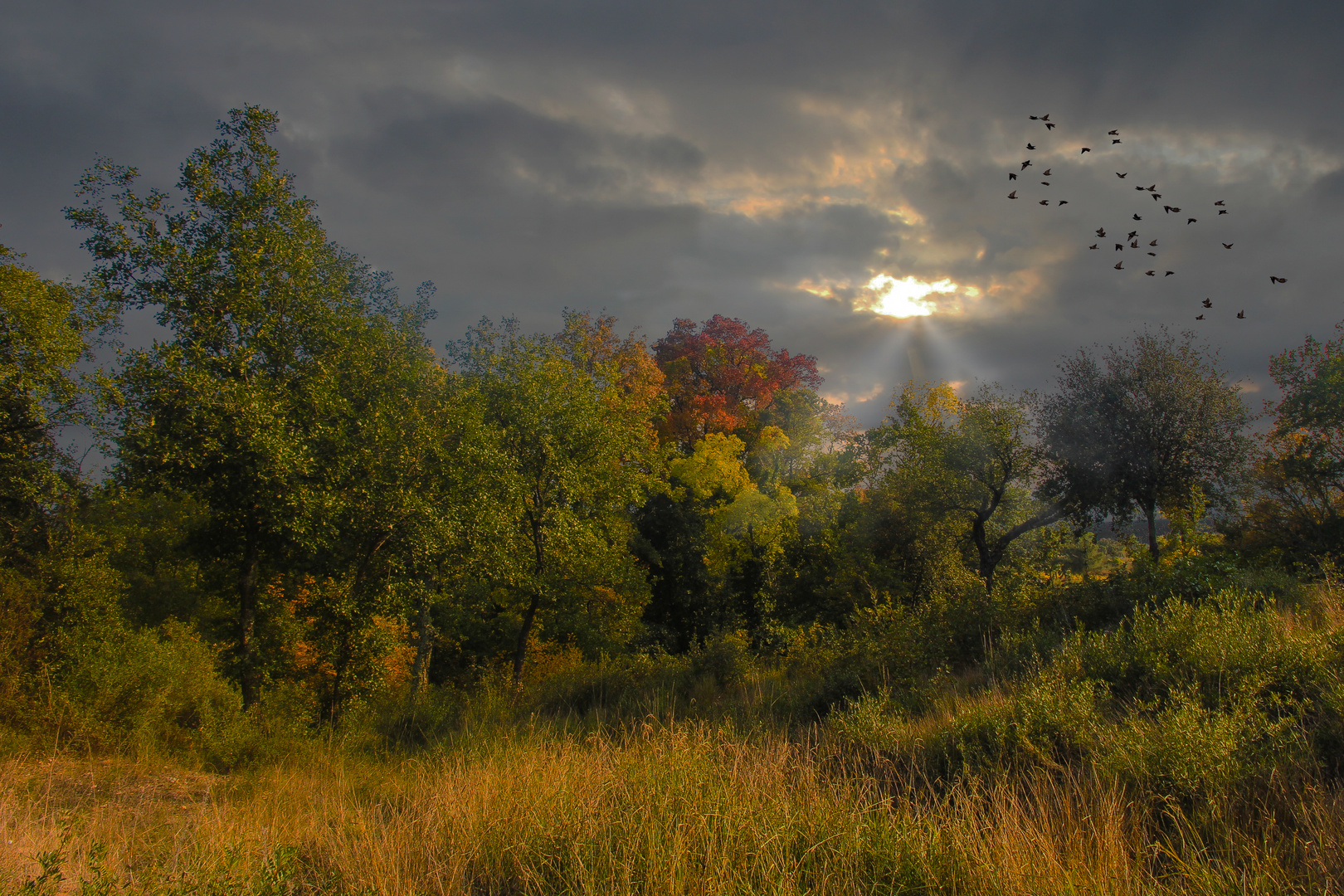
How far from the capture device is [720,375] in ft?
103

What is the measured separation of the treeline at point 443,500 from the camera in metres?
10.1

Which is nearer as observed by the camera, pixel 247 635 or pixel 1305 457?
pixel 247 635

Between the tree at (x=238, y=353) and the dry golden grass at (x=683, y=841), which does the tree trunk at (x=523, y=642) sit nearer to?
the tree at (x=238, y=353)

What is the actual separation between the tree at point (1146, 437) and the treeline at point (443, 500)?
0.27 feet

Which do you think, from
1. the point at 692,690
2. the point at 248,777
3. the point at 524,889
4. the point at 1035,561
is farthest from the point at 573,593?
the point at 1035,561

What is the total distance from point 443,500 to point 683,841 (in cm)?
918

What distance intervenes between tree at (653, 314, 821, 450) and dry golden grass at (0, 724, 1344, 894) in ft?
76.3

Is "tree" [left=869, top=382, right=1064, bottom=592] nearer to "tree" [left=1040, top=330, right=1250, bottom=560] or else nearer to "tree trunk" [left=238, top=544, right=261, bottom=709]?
"tree" [left=1040, top=330, right=1250, bottom=560]

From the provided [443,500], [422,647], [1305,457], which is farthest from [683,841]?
[1305,457]

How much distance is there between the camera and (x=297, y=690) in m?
15.2

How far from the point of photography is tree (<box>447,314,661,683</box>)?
1512 centimetres

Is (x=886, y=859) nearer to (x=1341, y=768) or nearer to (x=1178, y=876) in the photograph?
(x=1178, y=876)

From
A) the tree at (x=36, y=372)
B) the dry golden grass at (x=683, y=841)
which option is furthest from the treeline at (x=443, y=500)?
the dry golden grass at (x=683, y=841)

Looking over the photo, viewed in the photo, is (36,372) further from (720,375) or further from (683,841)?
(720,375)
